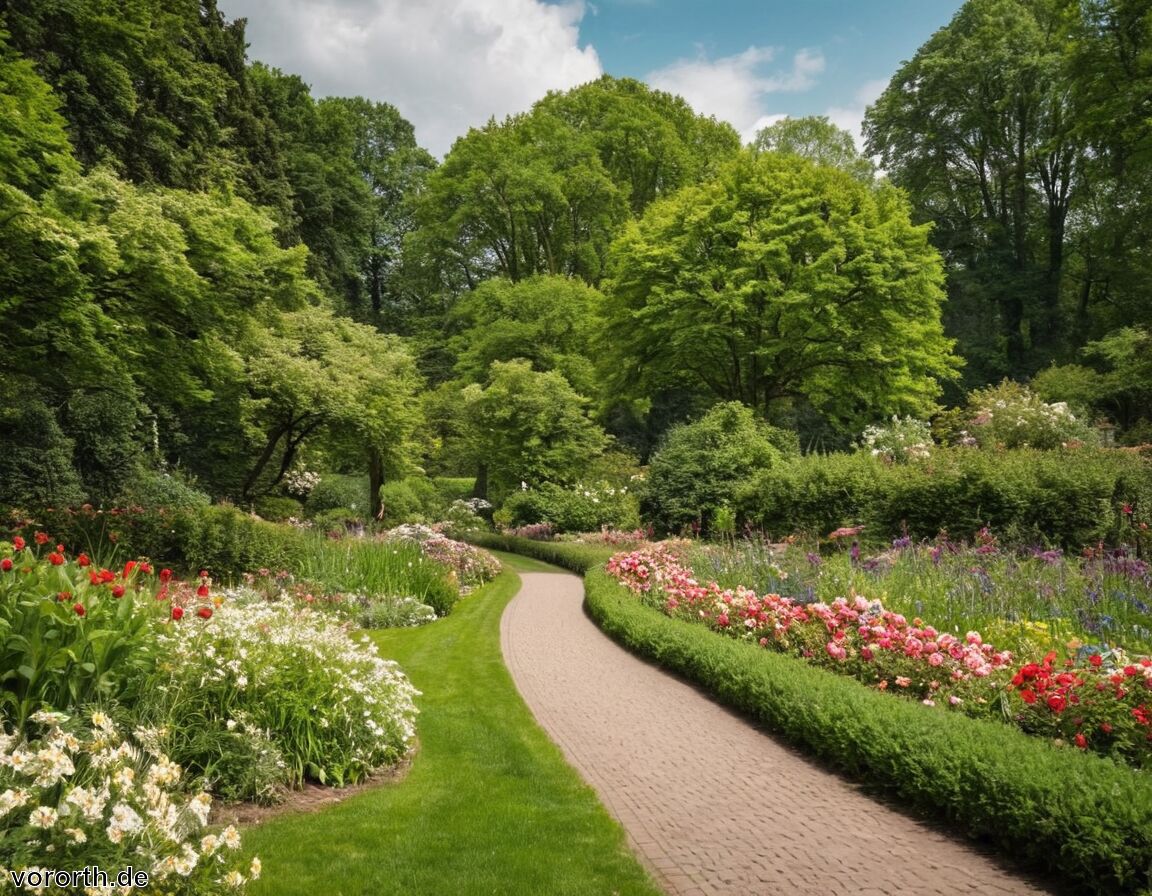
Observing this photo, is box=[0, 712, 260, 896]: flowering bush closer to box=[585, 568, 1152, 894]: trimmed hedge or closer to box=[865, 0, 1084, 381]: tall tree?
box=[585, 568, 1152, 894]: trimmed hedge

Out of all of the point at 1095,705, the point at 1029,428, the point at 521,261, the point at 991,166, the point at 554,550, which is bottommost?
the point at 554,550

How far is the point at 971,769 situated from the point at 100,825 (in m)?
4.32

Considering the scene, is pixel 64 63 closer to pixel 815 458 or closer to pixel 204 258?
pixel 204 258

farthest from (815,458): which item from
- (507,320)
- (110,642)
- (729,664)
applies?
(507,320)

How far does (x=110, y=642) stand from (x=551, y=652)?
231 inches

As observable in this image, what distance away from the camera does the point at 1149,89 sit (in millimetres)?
13133

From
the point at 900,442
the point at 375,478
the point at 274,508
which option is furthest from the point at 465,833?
the point at 375,478

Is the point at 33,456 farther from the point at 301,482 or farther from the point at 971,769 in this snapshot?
the point at 971,769

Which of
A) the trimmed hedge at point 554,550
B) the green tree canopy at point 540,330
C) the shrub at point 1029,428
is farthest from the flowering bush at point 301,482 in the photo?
the shrub at point 1029,428

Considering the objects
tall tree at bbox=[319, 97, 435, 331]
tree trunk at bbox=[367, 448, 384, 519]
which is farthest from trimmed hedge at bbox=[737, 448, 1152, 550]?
tall tree at bbox=[319, 97, 435, 331]

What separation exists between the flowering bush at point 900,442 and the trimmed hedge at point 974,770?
1105 cm

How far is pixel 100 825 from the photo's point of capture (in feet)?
9.59

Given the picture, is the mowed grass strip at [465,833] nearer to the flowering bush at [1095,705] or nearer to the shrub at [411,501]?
the flowering bush at [1095,705]

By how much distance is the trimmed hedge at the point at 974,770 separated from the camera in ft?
11.5
